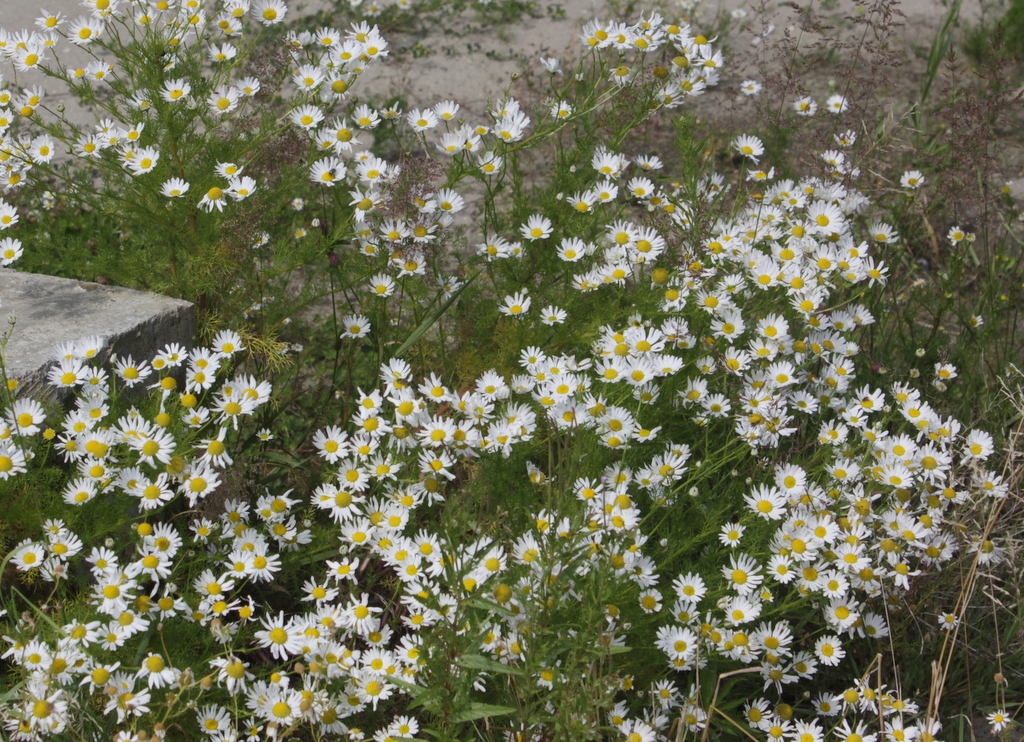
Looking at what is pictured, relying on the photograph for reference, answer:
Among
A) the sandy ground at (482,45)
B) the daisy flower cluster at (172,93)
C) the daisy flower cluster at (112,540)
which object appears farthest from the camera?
the sandy ground at (482,45)

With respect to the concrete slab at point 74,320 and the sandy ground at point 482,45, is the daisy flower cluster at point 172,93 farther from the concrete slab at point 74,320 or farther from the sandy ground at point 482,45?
the sandy ground at point 482,45

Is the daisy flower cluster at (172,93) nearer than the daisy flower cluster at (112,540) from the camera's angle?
No

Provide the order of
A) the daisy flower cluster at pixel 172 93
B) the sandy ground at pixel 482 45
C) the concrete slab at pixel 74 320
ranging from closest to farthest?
the concrete slab at pixel 74 320, the daisy flower cluster at pixel 172 93, the sandy ground at pixel 482 45

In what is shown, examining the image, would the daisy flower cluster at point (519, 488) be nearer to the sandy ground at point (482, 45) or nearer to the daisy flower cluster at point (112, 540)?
the daisy flower cluster at point (112, 540)

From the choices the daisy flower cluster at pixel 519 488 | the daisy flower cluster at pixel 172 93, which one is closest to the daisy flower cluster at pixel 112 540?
the daisy flower cluster at pixel 519 488

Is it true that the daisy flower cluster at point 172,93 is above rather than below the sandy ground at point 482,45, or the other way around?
above

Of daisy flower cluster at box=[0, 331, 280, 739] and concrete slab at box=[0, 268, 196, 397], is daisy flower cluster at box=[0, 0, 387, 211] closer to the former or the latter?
concrete slab at box=[0, 268, 196, 397]

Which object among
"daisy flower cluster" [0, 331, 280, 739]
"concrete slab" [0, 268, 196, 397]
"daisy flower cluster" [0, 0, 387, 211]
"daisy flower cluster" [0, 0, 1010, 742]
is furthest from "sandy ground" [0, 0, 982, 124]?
"daisy flower cluster" [0, 331, 280, 739]

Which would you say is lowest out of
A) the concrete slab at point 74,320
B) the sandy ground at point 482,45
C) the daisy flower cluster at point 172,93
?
the sandy ground at point 482,45

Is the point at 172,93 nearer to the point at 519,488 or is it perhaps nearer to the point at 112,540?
the point at 112,540

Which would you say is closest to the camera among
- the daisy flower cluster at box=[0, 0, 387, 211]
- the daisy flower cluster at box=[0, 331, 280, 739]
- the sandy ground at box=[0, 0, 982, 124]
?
the daisy flower cluster at box=[0, 331, 280, 739]
